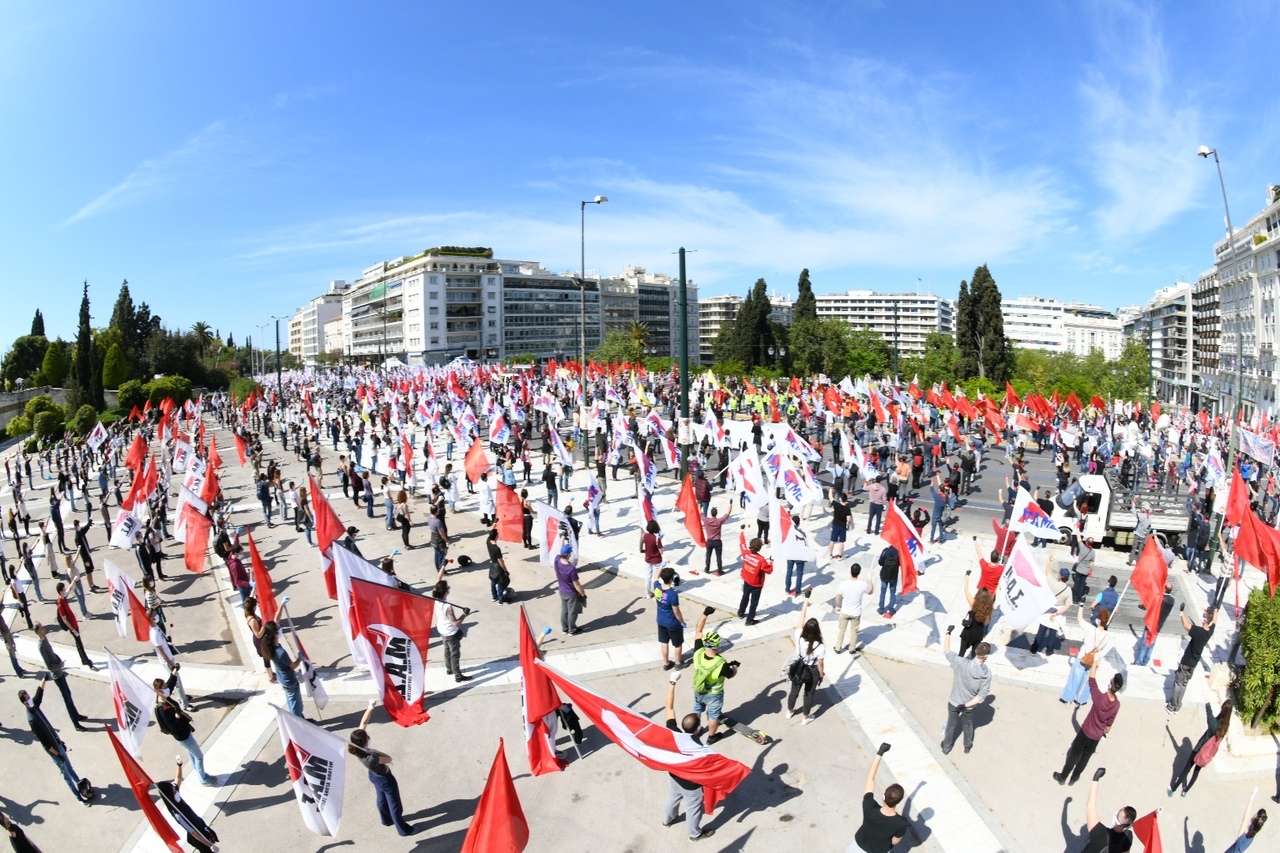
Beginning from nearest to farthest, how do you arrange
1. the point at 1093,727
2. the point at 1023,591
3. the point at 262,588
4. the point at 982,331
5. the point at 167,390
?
the point at 1093,727, the point at 1023,591, the point at 262,588, the point at 167,390, the point at 982,331

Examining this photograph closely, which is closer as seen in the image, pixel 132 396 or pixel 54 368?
pixel 132 396

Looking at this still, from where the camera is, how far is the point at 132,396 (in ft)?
153

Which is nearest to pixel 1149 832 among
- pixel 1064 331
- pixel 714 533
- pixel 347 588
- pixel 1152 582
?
pixel 1152 582

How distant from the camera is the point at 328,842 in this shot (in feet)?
21.8

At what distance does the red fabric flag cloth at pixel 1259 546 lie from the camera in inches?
440

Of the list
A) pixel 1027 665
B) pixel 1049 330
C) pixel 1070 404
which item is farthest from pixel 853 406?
pixel 1049 330

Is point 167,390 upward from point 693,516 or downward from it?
upward

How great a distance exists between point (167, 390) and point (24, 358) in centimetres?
3685

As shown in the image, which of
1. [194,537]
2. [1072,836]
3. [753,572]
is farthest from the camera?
[194,537]

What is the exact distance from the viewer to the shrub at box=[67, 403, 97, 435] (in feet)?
129

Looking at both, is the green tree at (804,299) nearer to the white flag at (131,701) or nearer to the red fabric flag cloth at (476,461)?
the red fabric flag cloth at (476,461)

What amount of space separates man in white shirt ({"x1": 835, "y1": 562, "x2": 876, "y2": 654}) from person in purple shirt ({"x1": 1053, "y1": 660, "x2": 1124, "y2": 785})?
2999 mm

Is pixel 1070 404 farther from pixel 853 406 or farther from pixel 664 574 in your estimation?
pixel 664 574

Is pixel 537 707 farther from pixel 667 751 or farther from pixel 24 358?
pixel 24 358
